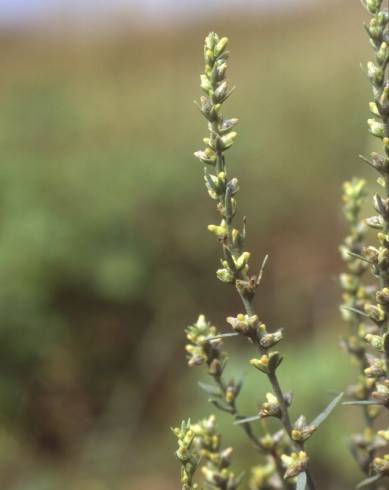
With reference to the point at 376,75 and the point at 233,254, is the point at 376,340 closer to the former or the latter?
the point at 233,254

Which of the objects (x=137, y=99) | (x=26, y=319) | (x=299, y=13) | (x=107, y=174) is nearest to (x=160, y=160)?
(x=107, y=174)

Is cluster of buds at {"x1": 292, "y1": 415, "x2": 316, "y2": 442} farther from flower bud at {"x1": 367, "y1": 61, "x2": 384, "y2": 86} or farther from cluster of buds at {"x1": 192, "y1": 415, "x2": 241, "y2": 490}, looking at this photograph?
flower bud at {"x1": 367, "y1": 61, "x2": 384, "y2": 86}

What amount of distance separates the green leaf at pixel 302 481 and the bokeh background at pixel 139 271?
2.43 ft

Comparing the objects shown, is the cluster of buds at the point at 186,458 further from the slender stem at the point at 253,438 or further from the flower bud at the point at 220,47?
the flower bud at the point at 220,47

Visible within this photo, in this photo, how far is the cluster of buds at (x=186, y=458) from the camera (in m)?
0.93

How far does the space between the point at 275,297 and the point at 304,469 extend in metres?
5.18

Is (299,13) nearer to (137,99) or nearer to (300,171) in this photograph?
(137,99)

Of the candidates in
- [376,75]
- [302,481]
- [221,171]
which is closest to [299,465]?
[302,481]

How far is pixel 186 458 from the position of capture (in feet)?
3.17

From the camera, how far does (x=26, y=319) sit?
4.88 meters

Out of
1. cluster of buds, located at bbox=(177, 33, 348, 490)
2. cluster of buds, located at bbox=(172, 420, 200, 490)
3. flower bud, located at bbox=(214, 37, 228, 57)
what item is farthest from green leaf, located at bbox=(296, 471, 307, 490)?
flower bud, located at bbox=(214, 37, 228, 57)

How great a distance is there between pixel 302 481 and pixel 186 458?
155 millimetres

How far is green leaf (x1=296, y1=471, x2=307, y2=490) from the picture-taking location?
0.94 metres

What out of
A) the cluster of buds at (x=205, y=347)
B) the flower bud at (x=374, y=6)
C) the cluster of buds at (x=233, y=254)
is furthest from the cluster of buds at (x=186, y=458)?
the flower bud at (x=374, y=6)
